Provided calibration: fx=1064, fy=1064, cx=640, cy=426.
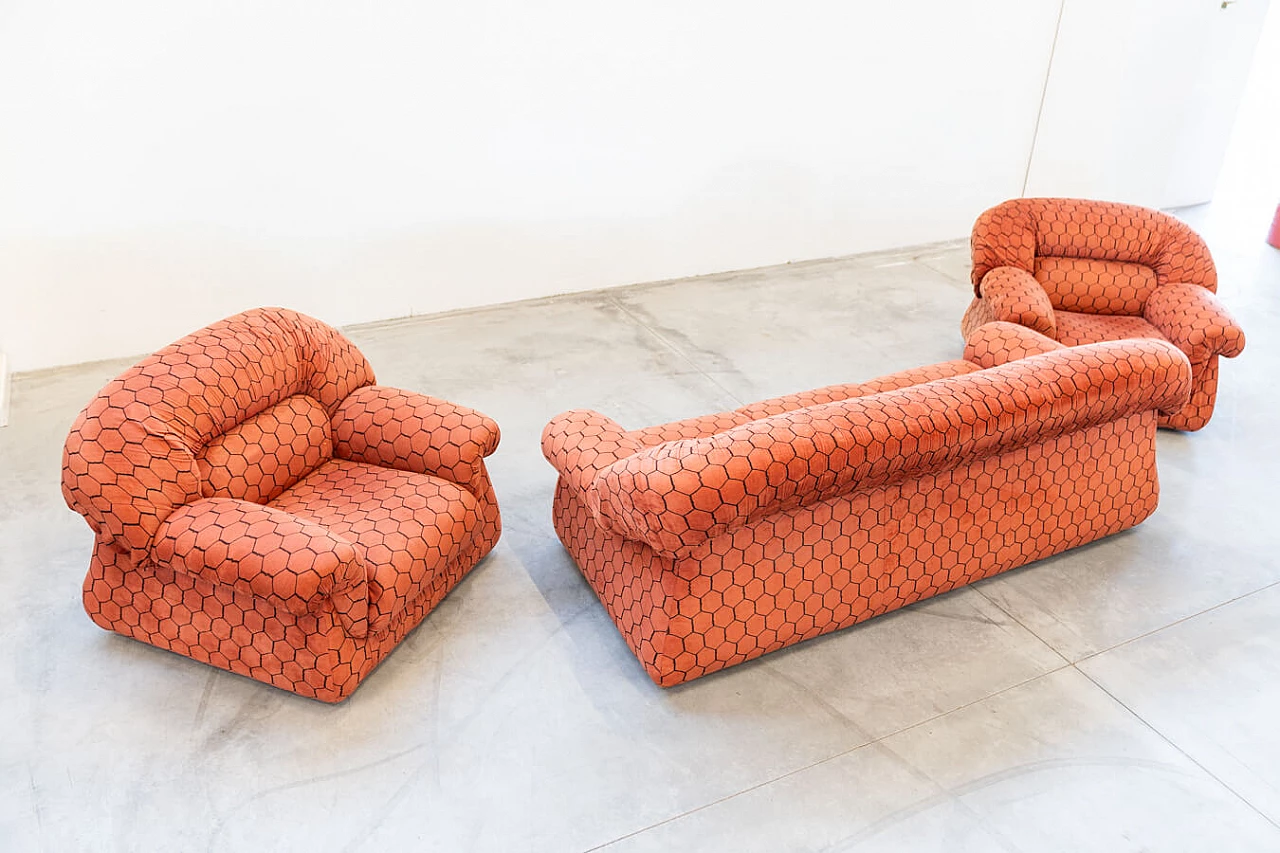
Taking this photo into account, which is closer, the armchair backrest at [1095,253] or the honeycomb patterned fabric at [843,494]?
the honeycomb patterned fabric at [843,494]

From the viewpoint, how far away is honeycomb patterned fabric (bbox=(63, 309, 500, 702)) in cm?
277

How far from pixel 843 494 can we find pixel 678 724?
763 millimetres

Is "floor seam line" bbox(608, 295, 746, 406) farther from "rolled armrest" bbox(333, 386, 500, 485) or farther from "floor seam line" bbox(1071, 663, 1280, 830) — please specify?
"floor seam line" bbox(1071, 663, 1280, 830)

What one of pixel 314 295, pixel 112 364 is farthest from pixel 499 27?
pixel 112 364

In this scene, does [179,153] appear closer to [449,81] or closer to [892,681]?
[449,81]

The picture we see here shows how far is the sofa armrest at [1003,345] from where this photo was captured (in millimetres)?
3775

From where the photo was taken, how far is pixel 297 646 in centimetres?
280

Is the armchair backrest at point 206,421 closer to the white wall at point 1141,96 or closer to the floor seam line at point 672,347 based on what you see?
the floor seam line at point 672,347

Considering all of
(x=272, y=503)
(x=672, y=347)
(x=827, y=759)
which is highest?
(x=272, y=503)

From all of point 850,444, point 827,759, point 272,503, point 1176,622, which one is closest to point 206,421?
point 272,503

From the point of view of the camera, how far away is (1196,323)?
4219 millimetres

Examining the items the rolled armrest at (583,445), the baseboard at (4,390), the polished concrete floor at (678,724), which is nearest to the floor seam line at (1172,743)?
the polished concrete floor at (678,724)

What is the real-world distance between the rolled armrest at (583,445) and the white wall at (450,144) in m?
2.16

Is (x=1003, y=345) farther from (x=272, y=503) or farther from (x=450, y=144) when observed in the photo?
(x=450, y=144)
